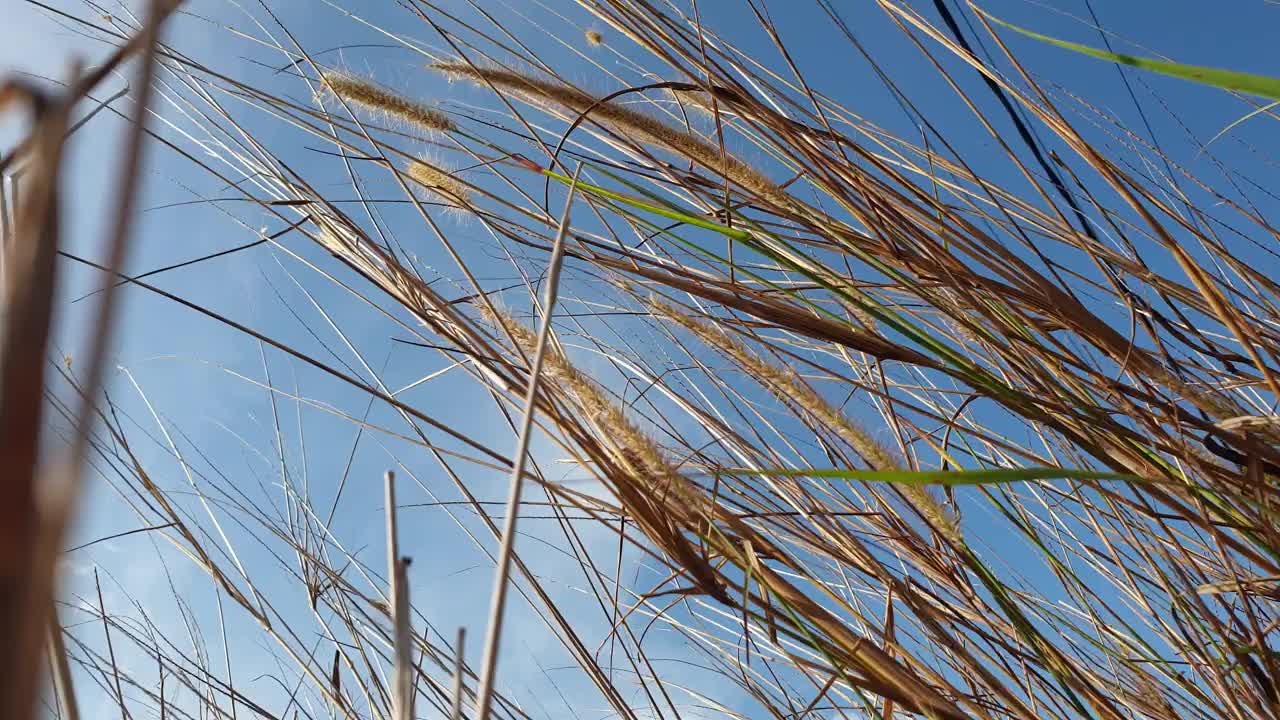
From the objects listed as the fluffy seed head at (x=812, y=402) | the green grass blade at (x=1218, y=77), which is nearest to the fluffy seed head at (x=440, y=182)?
the fluffy seed head at (x=812, y=402)

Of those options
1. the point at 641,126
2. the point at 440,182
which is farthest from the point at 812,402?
Result: the point at 440,182

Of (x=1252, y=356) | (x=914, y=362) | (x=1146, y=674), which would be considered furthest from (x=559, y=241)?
(x=1146, y=674)

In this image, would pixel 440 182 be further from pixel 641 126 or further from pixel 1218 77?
pixel 1218 77

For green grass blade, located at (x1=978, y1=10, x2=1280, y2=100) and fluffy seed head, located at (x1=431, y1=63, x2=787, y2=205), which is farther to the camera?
fluffy seed head, located at (x1=431, y1=63, x2=787, y2=205)

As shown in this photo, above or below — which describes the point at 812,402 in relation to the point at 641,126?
below

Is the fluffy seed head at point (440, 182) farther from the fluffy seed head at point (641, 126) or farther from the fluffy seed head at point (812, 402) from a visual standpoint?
the fluffy seed head at point (812, 402)

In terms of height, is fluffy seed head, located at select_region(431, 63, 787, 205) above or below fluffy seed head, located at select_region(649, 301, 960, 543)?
above

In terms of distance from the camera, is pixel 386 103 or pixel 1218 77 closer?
pixel 1218 77

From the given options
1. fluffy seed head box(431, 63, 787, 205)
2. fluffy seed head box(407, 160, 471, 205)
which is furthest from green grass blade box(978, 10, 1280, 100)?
fluffy seed head box(407, 160, 471, 205)

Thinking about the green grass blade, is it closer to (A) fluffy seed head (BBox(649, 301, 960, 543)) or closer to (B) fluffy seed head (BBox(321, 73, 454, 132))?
(A) fluffy seed head (BBox(649, 301, 960, 543))
